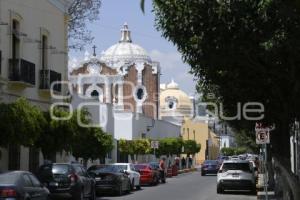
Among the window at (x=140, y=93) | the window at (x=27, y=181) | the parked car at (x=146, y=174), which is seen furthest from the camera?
the window at (x=140, y=93)

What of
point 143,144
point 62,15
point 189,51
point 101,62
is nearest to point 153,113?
point 101,62

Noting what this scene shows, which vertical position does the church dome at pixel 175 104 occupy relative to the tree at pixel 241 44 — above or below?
above

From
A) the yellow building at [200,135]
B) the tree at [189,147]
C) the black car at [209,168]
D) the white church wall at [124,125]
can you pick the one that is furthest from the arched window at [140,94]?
the black car at [209,168]

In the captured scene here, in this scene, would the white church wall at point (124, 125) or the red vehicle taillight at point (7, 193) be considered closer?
the red vehicle taillight at point (7, 193)

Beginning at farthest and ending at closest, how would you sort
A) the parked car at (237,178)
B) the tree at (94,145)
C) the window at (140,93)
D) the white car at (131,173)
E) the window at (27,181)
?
the window at (140,93)
the tree at (94,145)
the white car at (131,173)
the parked car at (237,178)
the window at (27,181)

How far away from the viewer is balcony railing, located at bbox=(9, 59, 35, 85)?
26.9 metres

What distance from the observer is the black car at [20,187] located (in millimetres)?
15930

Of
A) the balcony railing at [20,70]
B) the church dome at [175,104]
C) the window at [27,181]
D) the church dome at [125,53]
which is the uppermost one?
the church dome at [125,53]

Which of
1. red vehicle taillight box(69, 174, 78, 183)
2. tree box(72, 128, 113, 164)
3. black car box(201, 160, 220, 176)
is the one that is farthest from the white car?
black car box(201, 160, 220, 176)

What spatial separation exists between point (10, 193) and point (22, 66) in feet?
40.3

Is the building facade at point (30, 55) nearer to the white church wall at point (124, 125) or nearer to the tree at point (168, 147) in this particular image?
the white church wall at point (124, 125)

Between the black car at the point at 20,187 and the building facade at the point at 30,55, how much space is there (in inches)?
342

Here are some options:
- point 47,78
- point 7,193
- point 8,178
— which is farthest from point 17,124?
point 47,78

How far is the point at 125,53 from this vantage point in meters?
84.6
